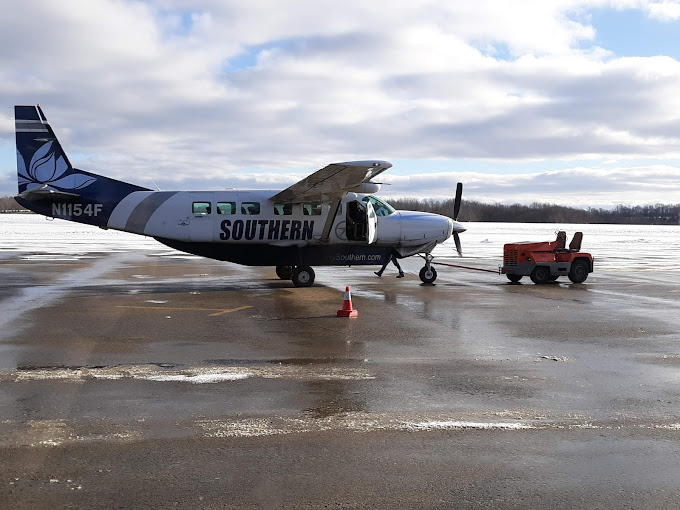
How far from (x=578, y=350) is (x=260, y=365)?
4.57 meters

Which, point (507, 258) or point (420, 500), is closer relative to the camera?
point (420, 500)

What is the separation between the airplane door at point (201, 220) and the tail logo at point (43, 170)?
11.8 ft

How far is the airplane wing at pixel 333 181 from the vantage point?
52.9 feet

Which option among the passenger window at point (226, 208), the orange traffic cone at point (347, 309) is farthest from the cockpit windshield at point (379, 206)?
the orange traffic cone at point (347, 309)

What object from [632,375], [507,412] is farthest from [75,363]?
[632,375]

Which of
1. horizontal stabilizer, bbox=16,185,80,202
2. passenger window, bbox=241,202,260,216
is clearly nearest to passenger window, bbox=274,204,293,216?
passenger window, bbox=241,202,260,216

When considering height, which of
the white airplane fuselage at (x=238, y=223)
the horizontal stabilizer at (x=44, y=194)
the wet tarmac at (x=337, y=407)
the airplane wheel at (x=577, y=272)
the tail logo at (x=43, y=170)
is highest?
the tail logo at (x=43, y=170)

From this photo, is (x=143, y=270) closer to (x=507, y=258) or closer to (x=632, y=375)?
(x=507, y=258)

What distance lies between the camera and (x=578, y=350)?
972cm

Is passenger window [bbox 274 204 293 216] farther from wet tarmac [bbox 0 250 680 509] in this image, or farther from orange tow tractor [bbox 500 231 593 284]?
orange tow tractor [bbox 500 231 593 284]

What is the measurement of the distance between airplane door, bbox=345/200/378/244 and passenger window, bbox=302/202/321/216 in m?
0.81

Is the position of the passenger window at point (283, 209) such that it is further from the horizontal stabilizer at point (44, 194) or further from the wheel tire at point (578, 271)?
the wheel tire at point (578, 271)

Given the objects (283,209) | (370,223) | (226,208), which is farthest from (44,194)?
(370,223)

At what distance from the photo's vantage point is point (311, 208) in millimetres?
19031
